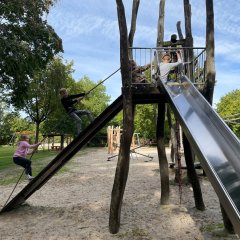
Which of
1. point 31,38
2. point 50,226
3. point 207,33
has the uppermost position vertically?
point 31,38

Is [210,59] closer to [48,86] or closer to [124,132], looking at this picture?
[124,132]

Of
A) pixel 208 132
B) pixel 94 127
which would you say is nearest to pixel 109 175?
pixel 94 127

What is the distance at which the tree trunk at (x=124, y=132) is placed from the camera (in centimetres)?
705

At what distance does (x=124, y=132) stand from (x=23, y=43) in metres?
12.6

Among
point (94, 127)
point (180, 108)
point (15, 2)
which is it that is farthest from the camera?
point (15, 2)

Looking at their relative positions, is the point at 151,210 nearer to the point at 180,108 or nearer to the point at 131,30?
the point at 180,108

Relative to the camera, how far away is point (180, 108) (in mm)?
6266

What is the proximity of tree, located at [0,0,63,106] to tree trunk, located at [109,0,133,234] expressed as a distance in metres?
10.9

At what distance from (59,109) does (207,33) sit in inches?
1093

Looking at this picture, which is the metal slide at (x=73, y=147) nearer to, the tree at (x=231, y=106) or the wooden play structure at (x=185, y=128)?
the wooden play structure at (x=185, y=128)

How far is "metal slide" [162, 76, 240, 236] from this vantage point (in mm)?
3872

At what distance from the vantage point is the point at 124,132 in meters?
7.18

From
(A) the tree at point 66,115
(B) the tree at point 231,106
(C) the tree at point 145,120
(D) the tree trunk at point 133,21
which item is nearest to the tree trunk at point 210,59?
(D) the tree trunk at point 133,21

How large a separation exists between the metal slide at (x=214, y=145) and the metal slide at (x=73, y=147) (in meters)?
1.24
